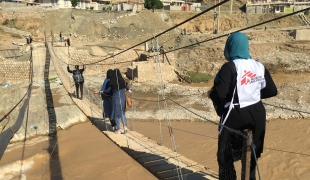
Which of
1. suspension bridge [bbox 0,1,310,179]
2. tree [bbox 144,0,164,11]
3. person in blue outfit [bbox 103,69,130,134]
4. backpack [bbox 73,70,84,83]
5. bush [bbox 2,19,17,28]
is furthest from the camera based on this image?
tree [bbox 144,0,164,11]

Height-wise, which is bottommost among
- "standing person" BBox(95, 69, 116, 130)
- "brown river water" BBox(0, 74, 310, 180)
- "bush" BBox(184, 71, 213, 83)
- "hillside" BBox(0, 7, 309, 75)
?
"brown river water" BBox(0, 74, 310, 180)

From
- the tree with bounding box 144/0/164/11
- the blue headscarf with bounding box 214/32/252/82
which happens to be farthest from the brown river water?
the tree with bounding box 144/0/164/11

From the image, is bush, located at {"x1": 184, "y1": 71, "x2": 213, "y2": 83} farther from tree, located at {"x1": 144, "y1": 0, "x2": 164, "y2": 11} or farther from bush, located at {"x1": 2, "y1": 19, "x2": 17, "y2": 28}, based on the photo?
tree, located at {"x1": 144, "y1": 0, "x2": 164, "y2": 11}

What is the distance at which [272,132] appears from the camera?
8508mm

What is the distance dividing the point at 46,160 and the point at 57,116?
82.4 inches

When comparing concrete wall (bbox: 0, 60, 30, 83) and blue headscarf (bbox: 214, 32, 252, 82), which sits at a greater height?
blue headscarf (bbox: 214, 32, 252, 82)

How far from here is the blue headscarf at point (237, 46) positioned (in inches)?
67.2

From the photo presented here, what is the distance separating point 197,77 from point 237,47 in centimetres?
1358

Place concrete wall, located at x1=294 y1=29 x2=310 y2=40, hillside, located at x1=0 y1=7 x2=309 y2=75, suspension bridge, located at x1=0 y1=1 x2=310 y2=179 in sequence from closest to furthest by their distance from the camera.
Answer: suspension bridge, located at x1=0 y1=1 x2=310 y2=179 → hillside, located at x1=0 y1=7 x2=309 y2=75 → concrete wall, located at x1=294 y1=29 x2=310 y2=40

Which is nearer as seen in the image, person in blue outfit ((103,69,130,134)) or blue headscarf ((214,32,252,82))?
blue headscarf ((214,32,252,82))

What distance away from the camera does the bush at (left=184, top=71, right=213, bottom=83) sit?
49.4 feet

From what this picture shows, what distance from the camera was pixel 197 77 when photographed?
1521 centimetres

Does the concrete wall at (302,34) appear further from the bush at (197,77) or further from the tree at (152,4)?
the tree at (152,4)

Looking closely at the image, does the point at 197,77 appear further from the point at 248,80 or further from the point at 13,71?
the point at 248,80
